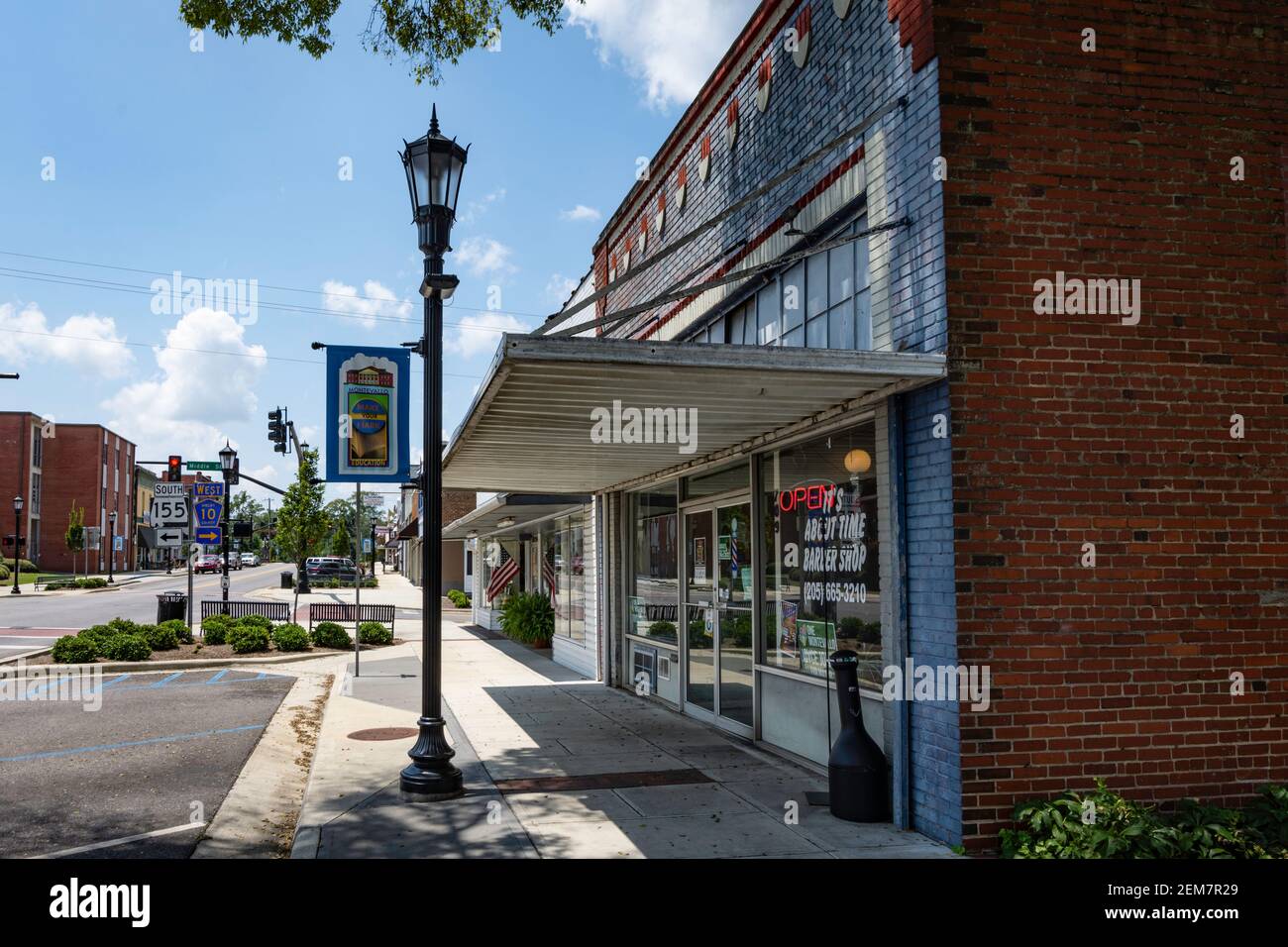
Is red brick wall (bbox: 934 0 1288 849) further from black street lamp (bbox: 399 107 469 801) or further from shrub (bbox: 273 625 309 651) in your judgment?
shrub (bbox: 273 625 309 651)

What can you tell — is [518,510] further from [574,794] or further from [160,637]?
[574,794]

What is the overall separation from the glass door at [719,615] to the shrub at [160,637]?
10.7 metres

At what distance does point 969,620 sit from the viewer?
19.1ft

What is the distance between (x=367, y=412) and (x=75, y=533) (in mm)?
65462

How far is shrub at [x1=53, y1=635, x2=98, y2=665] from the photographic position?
643 inches

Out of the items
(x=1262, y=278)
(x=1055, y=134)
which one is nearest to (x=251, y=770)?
(x=1055, y=134)

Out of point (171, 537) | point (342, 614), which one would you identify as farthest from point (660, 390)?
point (342, 614)

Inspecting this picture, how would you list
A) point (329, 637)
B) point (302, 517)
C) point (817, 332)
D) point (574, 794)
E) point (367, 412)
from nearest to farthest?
1. point (574, 794)
2. point (817, 332)
3. point (367, 412)
4. point (329, 637)
5. point (302, 517)

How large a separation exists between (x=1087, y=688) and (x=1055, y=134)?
135 inches

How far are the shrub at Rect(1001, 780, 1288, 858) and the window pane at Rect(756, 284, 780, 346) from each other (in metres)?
4.87

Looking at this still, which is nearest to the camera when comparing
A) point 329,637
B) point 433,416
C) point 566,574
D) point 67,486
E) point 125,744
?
point 433,416

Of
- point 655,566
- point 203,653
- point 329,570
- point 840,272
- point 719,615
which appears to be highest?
point 840,272

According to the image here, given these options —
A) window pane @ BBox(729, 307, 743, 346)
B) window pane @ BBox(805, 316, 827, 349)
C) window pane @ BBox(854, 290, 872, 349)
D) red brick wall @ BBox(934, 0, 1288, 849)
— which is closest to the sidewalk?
red brick wall @ BBox(934, 0, 1288, 849)

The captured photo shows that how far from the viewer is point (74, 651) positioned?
54.0ft
